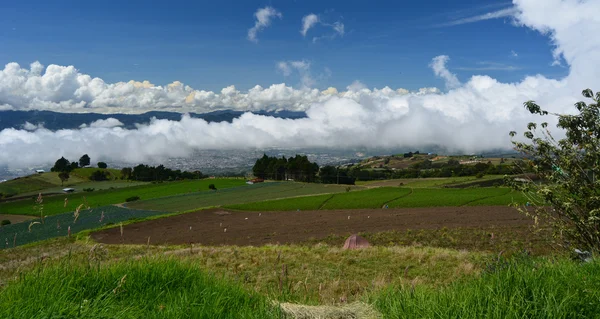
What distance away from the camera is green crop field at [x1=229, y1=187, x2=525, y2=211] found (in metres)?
48.8

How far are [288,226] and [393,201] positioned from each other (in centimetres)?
2204

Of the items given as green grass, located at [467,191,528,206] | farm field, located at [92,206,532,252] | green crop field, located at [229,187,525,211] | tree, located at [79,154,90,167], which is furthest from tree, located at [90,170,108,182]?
green grass, located at [467,191,528,206]

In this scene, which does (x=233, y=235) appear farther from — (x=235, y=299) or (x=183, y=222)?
(x=235, y=299)

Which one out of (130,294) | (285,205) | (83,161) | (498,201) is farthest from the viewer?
(83,161)

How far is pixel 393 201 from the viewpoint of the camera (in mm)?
54125

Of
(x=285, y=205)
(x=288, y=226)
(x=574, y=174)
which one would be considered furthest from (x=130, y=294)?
(x=285, y=205)

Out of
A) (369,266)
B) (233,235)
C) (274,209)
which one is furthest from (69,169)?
(369,266)

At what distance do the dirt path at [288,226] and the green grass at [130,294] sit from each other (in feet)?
68.8

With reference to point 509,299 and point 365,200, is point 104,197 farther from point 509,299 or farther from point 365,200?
point 509,299

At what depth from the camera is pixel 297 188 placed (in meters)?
83.6

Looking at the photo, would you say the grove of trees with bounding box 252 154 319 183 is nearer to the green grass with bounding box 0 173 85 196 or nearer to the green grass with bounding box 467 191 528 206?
the green grass with bounding box 0 173 85 196

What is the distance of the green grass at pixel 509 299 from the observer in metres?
4.23

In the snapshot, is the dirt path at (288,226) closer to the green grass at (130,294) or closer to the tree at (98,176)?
the green grass at (130,294)

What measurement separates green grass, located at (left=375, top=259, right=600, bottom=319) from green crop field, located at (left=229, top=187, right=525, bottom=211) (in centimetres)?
4473
